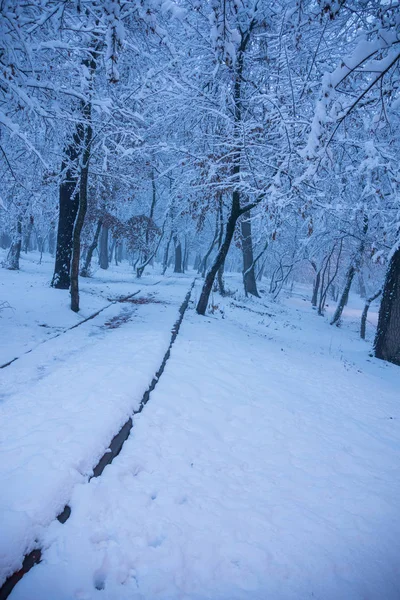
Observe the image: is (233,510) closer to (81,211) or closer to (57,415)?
(57,415)

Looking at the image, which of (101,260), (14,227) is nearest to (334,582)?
(14,227)

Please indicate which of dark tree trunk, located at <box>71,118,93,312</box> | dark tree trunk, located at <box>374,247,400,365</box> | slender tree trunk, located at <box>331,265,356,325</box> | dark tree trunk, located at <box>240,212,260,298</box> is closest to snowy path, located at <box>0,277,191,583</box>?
dark tree trunk, located at <box>71,118,93,312</box>

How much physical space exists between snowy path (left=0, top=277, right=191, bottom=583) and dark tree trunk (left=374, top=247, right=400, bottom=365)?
7.05 meters

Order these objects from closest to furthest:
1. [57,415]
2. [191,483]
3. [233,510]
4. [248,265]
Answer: [233,510] → [191,483] → [57,415] → [248,265]

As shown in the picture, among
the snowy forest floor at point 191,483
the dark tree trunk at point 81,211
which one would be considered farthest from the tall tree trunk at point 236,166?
the snowy forest floor at point 191,483

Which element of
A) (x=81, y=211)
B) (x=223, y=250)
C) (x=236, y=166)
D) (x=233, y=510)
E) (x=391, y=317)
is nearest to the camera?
(x=233, y=510)

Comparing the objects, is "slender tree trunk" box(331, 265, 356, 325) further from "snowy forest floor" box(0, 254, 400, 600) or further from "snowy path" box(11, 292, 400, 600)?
"snowy path" box(11, 292, 400, 600)

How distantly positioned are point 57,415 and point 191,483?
1583mm

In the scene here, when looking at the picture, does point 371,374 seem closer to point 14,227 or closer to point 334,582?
point 334,582

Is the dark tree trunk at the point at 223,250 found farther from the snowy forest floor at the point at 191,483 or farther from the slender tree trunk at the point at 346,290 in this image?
the slender tree trunk at the point at 346,290

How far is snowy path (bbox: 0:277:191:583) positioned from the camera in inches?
75.7

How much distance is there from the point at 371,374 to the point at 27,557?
25.8 feet

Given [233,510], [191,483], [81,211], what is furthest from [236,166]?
[233,510]

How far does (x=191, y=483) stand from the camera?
2.53 m
